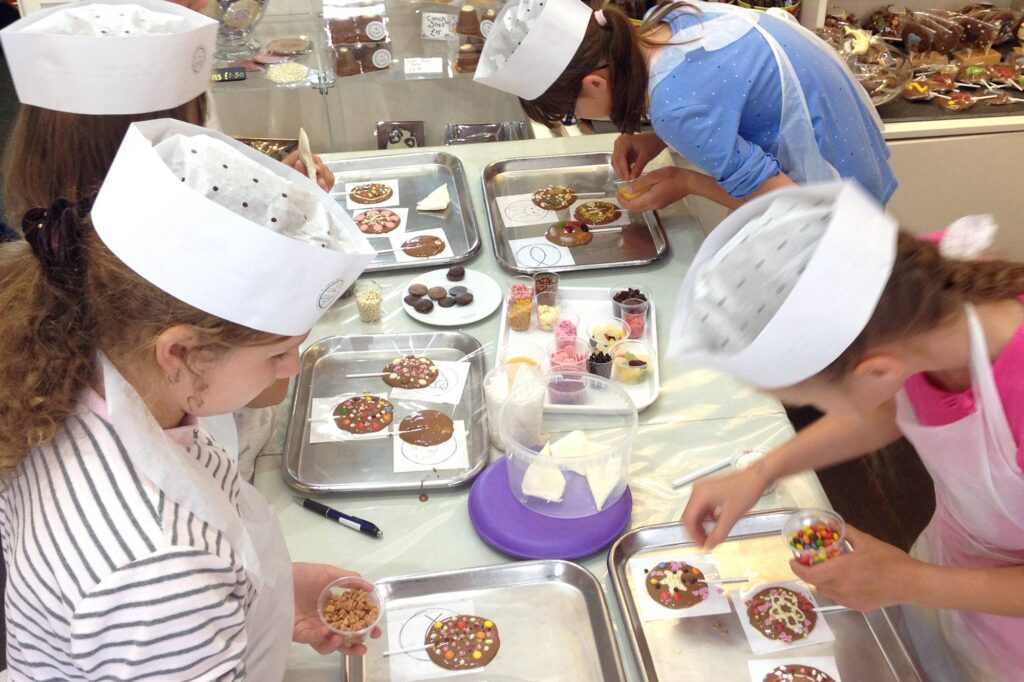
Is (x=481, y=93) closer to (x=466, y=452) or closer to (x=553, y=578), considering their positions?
(x=466, y=452)

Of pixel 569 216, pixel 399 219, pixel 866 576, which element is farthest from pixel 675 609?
pixel 399 219

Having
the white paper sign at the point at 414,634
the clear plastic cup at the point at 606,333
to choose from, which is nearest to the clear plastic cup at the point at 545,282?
the clear plastic cup at the point at 606,333

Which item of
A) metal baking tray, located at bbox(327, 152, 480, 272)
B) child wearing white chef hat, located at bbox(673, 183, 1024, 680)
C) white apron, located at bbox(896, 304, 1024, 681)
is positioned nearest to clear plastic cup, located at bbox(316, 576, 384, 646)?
child wearing white chef hat, located at bbox(673, 183, 1024, 680)

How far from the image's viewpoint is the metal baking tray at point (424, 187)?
2043 mm

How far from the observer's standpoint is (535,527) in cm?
134

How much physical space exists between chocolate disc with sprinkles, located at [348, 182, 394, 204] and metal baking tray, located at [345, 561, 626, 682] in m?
1.21

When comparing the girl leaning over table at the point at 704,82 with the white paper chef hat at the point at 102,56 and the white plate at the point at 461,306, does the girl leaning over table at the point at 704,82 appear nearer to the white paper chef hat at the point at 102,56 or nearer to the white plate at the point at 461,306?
the white plate at the point at 461,306

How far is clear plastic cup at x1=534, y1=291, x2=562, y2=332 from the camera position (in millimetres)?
1763

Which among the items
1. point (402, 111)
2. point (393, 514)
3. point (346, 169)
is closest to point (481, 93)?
point (402, 111)

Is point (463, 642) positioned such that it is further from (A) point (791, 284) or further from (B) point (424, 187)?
(B) point (424, 187)

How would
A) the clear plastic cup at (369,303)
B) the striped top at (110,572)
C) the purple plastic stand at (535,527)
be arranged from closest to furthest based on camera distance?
the striped top at (110,572)
the purple plastic stand at (535,527)
the clear plastic cup at (369,303)

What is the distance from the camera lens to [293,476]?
1.44 m

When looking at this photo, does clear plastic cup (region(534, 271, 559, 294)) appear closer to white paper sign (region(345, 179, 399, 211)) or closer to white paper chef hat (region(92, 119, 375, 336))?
white paper sign (region(345, 179, 399, 211))

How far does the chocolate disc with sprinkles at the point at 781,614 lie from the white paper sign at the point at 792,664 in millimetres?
29
